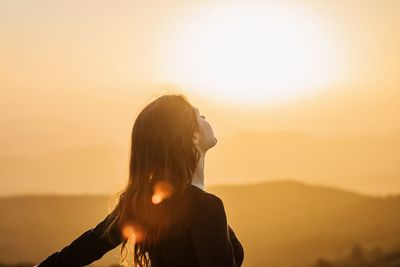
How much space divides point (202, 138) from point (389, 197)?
30.3 m

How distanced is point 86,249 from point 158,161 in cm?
51

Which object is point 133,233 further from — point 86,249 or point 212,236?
point 212,236

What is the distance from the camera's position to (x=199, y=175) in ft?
9.89

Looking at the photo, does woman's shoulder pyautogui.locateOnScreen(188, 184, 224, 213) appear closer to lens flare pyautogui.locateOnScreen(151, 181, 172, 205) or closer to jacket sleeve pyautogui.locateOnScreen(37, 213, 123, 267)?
lens flare pyautogui.locateOnScreen(151, 181, 172, 205)

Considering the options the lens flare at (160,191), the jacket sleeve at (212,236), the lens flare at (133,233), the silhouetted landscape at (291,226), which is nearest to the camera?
the jacket sleeve at (212,236)

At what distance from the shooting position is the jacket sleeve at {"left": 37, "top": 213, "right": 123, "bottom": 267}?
316cm

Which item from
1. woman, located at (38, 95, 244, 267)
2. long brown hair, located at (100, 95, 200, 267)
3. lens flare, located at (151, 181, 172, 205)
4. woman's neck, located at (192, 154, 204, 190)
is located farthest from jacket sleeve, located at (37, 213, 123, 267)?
woman's neck, located at (192, 154, 204, 190)

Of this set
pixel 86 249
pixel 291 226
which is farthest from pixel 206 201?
pixel 291 226

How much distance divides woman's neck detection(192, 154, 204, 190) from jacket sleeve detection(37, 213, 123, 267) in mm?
418

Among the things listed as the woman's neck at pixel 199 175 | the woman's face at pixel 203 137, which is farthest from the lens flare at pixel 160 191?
the woman's face at pixel 203 137

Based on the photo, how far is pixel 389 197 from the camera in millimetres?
32125

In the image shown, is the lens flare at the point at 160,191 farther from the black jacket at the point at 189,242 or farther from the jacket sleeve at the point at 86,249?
the jacket sleeve at the point at 86,249

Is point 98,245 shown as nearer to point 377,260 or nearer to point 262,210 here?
point 377,260

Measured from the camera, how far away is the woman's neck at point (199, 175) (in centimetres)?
299
